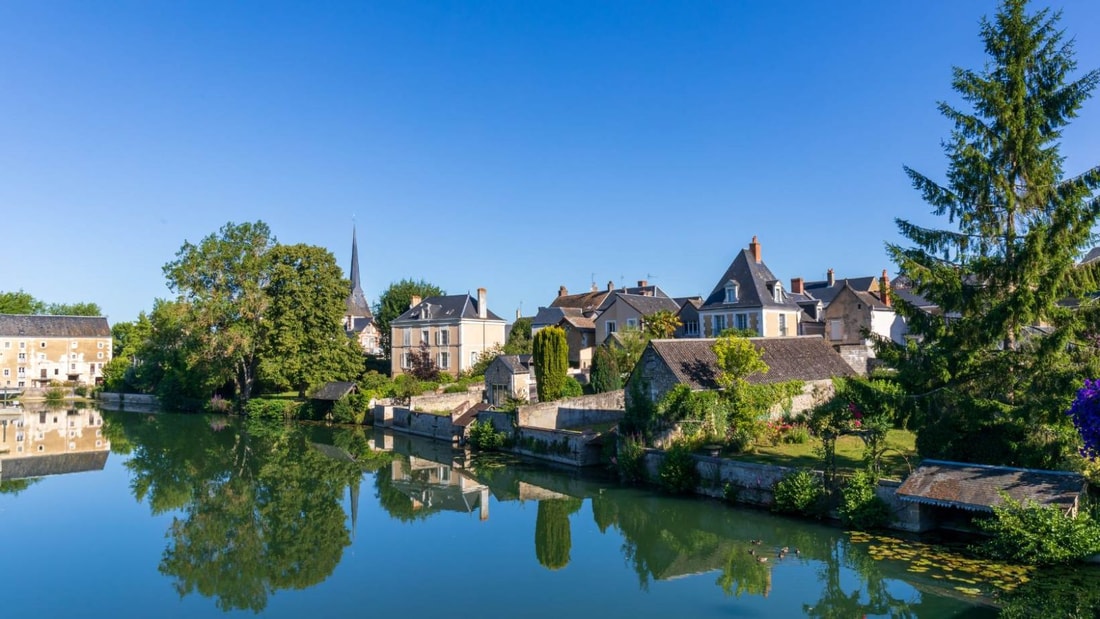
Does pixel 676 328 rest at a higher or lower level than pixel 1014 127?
lower

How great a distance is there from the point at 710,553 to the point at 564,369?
17.7 m

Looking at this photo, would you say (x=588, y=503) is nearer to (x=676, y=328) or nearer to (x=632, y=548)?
(x=632, y=548)

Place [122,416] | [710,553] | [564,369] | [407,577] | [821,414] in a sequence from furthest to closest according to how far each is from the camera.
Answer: [122,416]
[564,369]
[821,414]
[710,553]
[407,577]

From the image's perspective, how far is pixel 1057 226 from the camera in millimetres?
→ 15047

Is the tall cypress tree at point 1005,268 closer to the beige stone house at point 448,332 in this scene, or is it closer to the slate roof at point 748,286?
the slate roof at point 748,286

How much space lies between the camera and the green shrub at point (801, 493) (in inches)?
656

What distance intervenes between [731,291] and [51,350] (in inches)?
2574

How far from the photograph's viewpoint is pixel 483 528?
→ 18172 mm

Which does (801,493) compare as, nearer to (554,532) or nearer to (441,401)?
(554,532)

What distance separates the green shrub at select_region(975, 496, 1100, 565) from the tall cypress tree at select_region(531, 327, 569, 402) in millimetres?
20779

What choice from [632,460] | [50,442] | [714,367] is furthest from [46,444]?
[714,367]

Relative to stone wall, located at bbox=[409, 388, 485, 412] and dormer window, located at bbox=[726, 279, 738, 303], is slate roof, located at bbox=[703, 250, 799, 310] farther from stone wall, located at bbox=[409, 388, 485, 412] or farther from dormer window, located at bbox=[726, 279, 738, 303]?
stone wall, located at bbox=[409, 388, 485, 412]

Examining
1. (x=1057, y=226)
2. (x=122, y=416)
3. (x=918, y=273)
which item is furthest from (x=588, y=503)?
(x=122, y=416)

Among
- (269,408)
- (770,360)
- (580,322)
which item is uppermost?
(580,322)
